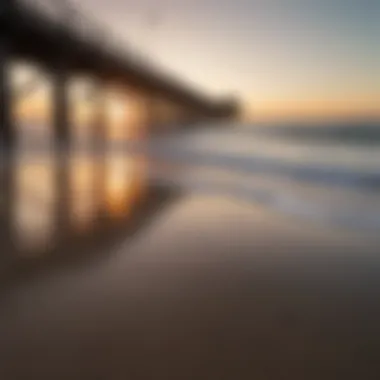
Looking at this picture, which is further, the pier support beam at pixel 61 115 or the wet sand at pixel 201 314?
the pier support beam at pixel 61 115

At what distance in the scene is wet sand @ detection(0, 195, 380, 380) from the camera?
1.74 m

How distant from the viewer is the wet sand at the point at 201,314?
→ 174 centimetres

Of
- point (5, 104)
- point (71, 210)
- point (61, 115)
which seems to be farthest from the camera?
point (61, 115)

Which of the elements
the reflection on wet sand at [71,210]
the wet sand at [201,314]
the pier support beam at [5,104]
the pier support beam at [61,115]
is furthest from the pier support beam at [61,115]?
the wet sand at [201,314]

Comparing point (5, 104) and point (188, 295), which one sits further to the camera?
point (5, 104)

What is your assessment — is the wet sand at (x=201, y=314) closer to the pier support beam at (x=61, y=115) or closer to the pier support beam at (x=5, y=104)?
the pier support beam at (x=61, y=115)

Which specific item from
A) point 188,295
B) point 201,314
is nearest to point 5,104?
point 188,295

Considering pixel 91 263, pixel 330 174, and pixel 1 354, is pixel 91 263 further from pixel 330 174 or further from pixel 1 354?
pixel 330 174

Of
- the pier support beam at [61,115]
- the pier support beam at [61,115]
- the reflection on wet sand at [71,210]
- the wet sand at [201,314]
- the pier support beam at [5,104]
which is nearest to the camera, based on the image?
the wet sand at [201,314]

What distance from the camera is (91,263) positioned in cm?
305

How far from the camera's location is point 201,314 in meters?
2.20

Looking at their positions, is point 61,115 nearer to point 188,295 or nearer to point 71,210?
point 71,210

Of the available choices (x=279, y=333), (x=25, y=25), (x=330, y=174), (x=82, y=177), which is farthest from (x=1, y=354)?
(x=25, y=25)

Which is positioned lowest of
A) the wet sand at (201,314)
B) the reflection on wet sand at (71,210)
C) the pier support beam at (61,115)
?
the wet sand at (201,314)
